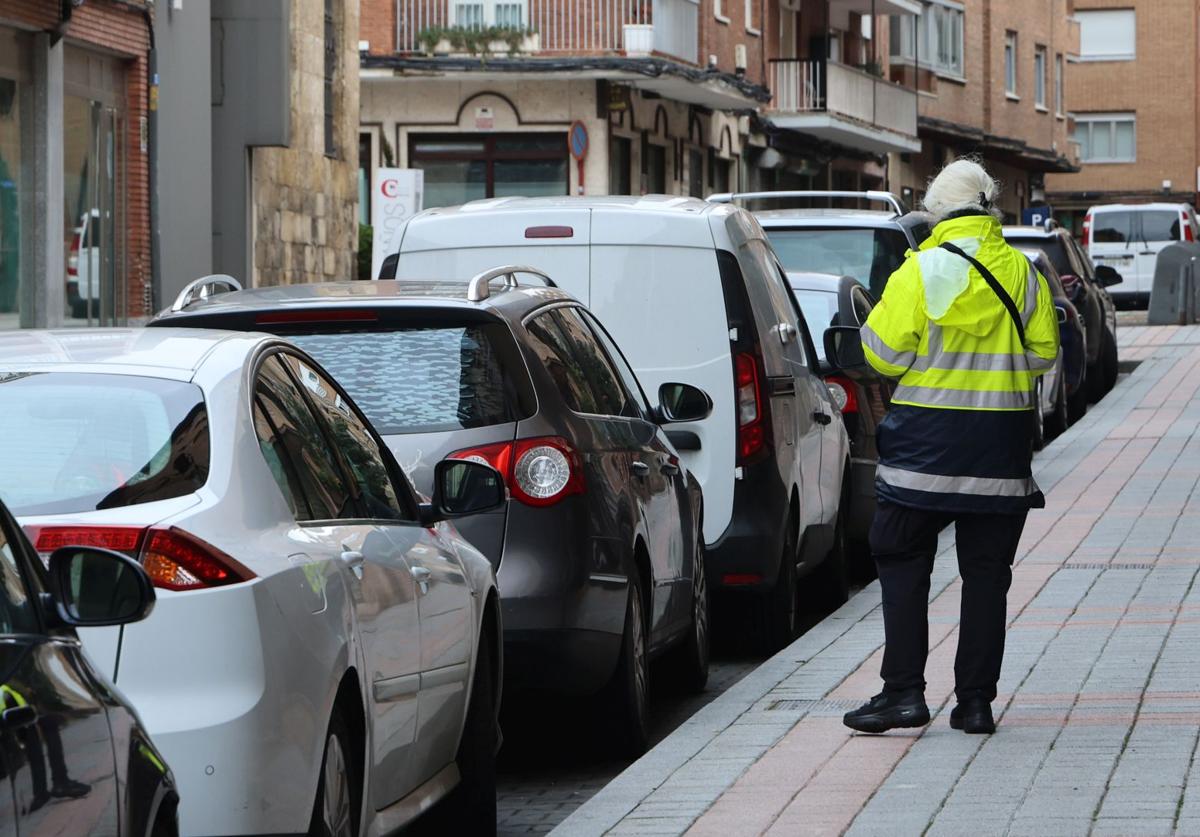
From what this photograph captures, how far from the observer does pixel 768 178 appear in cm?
4597

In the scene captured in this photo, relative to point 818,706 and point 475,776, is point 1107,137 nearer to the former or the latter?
point 818,706

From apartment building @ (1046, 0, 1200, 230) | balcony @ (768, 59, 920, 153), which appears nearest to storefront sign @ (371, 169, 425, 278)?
balcony @ (768, 59, 920, 153)

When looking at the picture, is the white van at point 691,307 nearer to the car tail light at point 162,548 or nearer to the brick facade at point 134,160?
the car tail light at point 162,548

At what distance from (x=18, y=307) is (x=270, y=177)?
262 inches

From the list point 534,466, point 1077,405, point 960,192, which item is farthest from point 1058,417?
point 534,466

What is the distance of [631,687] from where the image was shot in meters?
7.83

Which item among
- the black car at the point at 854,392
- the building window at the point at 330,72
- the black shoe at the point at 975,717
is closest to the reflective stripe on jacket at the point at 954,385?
the black shoe at the point at 975,717

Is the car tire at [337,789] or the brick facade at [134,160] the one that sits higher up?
the brick facade at [134,160]

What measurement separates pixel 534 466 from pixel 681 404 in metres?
1.92

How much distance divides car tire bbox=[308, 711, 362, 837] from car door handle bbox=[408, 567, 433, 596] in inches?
27.4

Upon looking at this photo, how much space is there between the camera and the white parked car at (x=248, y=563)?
456cm

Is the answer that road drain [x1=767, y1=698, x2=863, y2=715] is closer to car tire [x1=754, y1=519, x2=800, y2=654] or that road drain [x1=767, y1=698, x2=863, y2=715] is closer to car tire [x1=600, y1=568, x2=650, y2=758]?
car tire [x1=600, y1=568, x2=650, y2=758]

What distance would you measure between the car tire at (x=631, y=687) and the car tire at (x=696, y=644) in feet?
3.37

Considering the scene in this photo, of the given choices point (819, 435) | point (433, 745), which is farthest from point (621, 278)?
point (433, 745)
